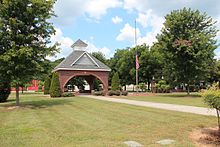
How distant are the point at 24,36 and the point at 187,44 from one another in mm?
18748

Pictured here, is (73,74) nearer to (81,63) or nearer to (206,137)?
(81,63)

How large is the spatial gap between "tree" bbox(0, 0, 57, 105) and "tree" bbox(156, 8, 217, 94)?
16.6 m

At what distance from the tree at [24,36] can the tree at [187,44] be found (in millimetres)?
16601

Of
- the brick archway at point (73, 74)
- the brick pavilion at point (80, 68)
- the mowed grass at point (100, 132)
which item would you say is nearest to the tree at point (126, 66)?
the brick archway at point (73, 74)

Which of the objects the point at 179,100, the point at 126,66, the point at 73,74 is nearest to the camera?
the point at 179,100

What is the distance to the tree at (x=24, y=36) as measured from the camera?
1770cm

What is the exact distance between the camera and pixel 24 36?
59.9 ft

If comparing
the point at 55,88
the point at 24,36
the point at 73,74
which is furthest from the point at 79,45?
the point at 24,36

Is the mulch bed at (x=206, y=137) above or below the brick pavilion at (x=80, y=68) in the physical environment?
below

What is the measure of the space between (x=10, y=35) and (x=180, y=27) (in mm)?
20620

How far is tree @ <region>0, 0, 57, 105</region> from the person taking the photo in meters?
17.7

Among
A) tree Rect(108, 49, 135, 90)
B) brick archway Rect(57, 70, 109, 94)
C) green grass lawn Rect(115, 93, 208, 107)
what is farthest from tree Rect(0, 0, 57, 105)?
tree Rect(108, 49, 135, 90)

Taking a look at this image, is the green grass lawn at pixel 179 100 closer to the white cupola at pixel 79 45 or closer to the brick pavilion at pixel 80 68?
the brick pavilion at pixel 80 68

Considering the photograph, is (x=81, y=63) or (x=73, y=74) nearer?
(x=73, y=74)
